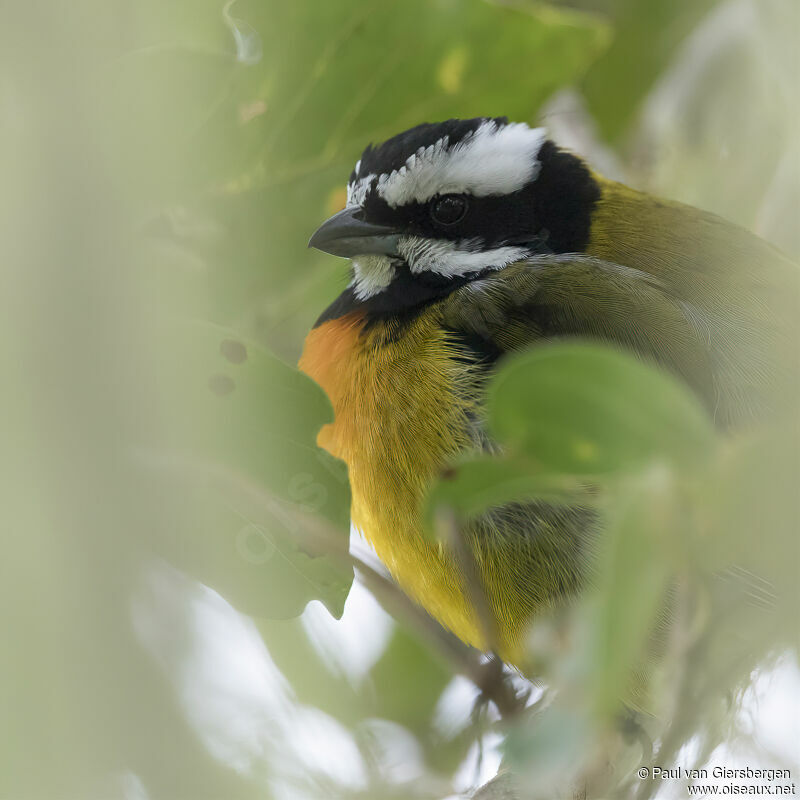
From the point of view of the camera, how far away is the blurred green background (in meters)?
0.58

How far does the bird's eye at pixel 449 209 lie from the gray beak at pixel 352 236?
73mm

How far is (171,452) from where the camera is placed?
0.68 metres

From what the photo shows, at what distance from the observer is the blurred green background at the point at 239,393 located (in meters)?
0.58

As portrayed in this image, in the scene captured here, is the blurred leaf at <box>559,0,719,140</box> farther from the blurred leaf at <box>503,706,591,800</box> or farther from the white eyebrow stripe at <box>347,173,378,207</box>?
the blurred leaf at <box>503,706,591,800</box>

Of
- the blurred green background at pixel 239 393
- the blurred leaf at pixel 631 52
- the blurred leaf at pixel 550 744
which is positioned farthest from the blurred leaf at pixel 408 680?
the blurred leaf at pixel 631 52

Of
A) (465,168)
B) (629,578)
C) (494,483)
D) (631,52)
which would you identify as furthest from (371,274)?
(629,578)

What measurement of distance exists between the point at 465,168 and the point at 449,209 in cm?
7

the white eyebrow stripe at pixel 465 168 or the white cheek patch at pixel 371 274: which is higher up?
the white eyebrow stripe at pixel 465 168

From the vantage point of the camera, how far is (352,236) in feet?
4.47

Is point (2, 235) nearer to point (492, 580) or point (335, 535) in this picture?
point (335, 535)

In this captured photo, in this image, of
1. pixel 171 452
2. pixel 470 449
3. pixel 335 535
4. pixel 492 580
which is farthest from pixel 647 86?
pixel 171 452

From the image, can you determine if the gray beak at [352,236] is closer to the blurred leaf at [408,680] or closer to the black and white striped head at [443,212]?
the black and white striped head at [443,212]

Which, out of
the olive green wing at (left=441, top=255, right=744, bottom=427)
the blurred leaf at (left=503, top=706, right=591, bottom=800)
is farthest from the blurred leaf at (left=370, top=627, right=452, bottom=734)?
the blurred leaf at (left=503, top=706, right=591, bottom=800)

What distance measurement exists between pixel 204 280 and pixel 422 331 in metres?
0.47
